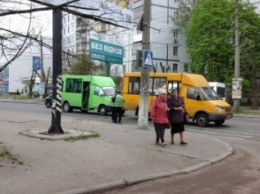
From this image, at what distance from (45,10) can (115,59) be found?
90.1 ft

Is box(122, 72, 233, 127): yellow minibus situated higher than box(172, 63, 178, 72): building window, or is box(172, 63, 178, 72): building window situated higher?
box(172, 63, 178, 72): building window

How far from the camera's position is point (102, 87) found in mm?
27516

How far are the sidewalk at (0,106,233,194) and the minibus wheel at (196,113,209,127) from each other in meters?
6.54

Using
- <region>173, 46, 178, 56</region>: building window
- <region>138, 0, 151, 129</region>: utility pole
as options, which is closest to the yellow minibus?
<region>138, 0, 151, 129</region>: utility pole

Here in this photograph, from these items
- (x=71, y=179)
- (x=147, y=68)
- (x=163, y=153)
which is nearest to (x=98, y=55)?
(x=147, y=68)

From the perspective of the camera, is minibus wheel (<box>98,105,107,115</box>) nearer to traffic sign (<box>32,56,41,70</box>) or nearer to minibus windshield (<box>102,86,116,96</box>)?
minibus windshield (<box>102,86,116,96</box>)

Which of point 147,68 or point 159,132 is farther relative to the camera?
point 147,68

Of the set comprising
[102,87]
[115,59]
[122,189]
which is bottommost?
[122,189]

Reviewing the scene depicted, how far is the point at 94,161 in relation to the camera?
943cm

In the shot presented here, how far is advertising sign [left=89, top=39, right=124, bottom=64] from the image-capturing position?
3238 cm

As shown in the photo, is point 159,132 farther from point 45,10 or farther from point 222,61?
point 222,61

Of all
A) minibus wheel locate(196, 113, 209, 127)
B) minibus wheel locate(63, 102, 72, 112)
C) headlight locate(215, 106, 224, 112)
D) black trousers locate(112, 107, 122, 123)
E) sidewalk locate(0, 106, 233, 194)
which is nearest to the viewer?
sidewalk locate(0, 106, 233, 194)

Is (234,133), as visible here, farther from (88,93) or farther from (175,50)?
(175,50)

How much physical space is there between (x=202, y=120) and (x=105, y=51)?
1465 centimetres
